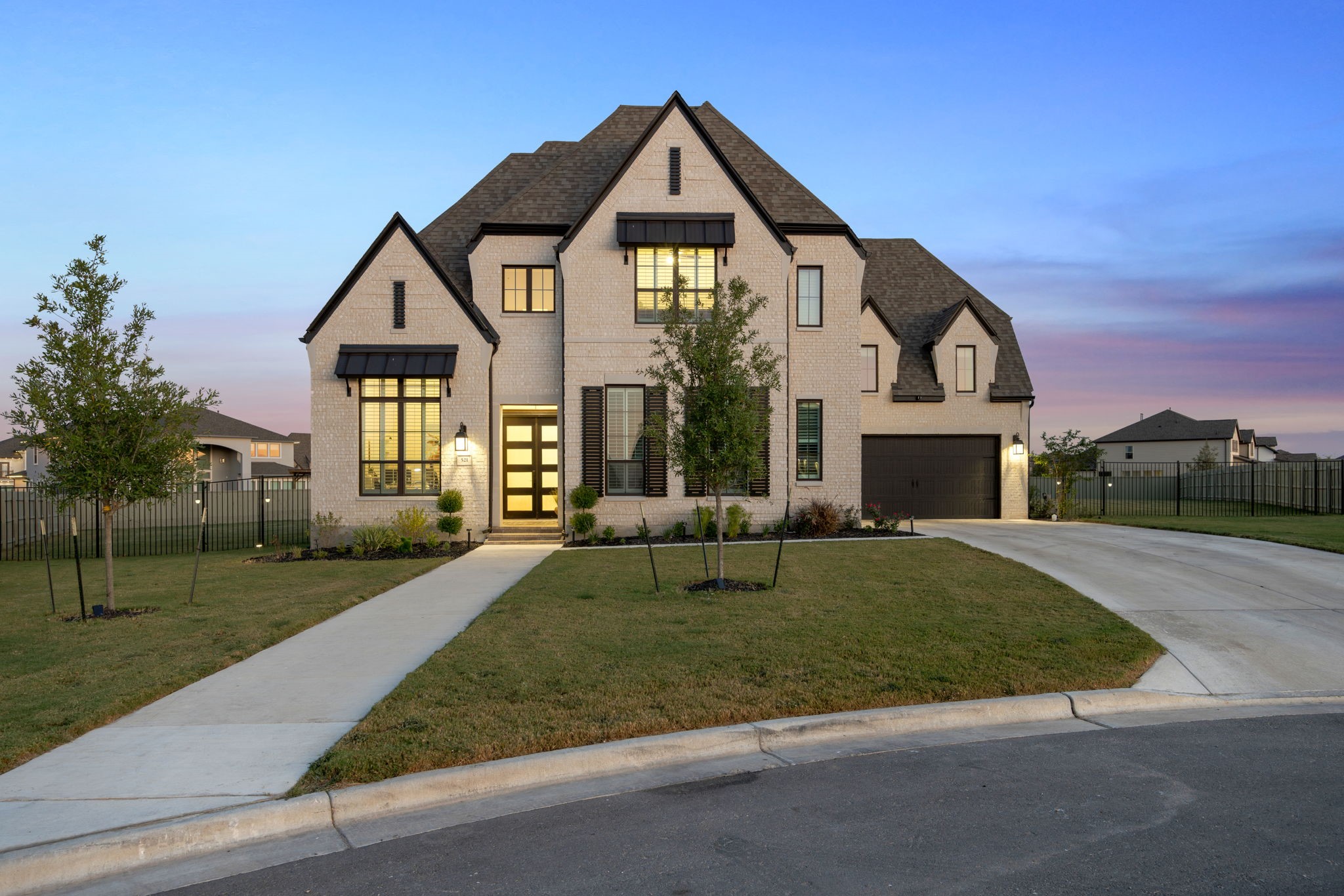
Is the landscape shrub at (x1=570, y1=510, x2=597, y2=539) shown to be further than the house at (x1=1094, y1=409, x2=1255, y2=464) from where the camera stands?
No

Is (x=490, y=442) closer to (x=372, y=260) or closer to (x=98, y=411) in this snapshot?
(x=372, y=260)

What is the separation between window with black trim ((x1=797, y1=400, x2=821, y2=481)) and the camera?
70.9 feet

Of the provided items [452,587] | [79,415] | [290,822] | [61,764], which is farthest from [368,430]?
[290,822]

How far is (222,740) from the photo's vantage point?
20.6ft

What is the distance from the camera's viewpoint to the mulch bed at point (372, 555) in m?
18.8

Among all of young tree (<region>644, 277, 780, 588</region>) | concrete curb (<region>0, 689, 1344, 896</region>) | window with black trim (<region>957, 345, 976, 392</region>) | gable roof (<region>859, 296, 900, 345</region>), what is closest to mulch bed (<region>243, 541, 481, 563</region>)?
young tree (<region>644, 277, 780, 588</region>)

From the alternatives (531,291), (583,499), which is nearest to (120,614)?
(583,499)

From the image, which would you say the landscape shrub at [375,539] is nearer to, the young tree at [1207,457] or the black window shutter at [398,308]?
the black window shutter at [398,308]

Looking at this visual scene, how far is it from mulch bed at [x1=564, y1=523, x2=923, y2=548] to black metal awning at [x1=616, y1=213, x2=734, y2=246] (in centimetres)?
683

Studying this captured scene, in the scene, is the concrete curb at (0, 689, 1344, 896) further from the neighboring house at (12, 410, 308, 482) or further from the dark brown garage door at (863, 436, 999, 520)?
the neighboring house at (12, 410, 308, 482)

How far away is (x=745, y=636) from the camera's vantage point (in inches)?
374

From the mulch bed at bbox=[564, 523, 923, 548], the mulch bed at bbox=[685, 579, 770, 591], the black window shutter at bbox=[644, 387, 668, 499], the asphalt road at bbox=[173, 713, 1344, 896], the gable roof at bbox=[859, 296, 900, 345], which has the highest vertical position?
the gable roof at bbox=[859, 296, 900, 345]

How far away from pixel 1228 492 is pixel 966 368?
738 inches

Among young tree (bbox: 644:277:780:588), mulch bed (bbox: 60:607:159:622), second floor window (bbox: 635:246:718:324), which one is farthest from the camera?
second floor window (bbox: 635:246:718:324)
